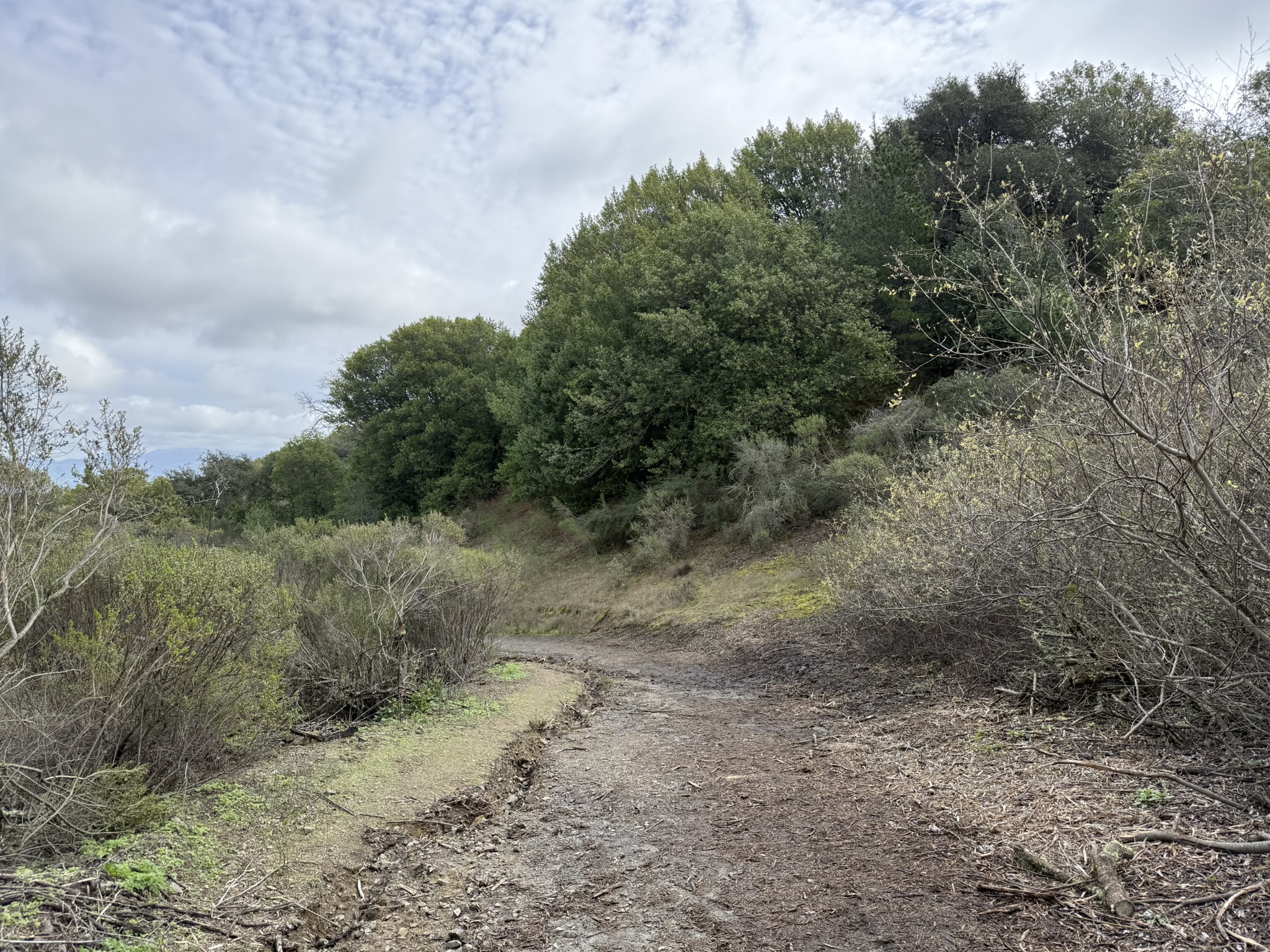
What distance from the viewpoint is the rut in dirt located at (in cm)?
386

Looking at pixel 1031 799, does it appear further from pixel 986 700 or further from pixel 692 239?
pixel 692 239

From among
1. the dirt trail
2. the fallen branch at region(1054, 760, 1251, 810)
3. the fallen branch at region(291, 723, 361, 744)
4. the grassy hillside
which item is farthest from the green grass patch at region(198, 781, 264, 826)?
the grassy hillside

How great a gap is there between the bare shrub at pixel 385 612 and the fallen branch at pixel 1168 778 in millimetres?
6381

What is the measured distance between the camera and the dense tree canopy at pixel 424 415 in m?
37.0

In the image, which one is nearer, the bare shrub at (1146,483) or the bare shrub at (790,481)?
the bare shrub at (1146,483)

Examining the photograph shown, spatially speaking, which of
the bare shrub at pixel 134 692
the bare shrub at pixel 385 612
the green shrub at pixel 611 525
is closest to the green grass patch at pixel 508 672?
the bare shrub at pixel 385 612

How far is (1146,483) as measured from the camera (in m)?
4.81

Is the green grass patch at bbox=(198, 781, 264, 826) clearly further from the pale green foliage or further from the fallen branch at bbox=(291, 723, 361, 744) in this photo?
the pale green foliage

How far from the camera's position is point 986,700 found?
7.32m

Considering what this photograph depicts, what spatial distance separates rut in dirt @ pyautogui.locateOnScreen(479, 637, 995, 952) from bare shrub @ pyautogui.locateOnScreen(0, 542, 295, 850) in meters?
2.19

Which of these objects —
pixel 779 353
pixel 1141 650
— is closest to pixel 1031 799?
pixel 1141 650

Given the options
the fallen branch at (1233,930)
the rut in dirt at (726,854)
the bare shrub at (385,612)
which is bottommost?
the rut in dirt at (726,854)

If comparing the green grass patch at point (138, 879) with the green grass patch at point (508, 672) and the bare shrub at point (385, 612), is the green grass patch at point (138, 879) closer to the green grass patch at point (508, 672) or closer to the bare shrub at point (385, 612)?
the bare shrub at point (385, 612)

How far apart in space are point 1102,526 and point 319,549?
381 inches
